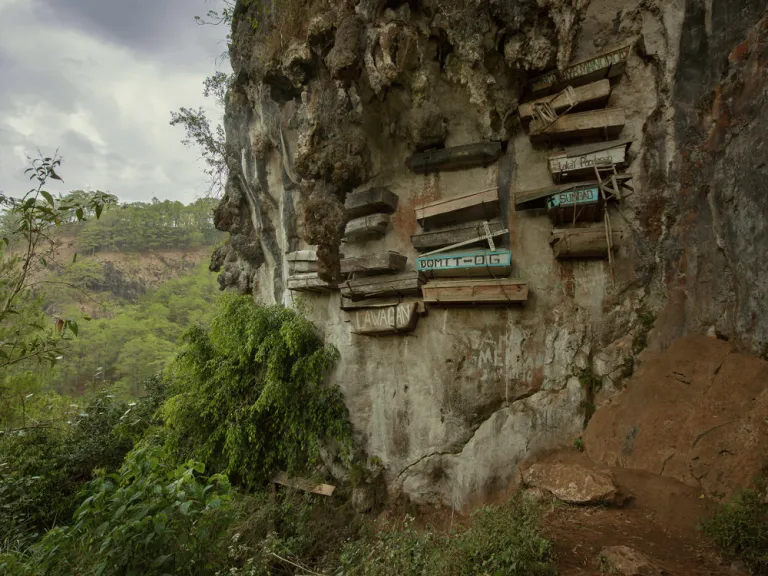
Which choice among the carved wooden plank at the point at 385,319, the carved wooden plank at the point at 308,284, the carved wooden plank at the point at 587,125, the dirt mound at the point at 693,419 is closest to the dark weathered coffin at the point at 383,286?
the carved wooden plank at the point at 385,319

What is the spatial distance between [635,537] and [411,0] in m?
8.48

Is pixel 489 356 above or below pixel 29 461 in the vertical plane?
above

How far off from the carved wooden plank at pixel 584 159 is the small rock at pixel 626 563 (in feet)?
16.2

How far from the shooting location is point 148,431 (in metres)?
9.77

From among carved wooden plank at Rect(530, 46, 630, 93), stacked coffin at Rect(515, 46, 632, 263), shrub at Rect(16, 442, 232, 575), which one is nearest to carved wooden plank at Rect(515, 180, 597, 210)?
stacked coffin at Rect(515, 46, 632, 263)

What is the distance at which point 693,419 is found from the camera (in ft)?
16.3

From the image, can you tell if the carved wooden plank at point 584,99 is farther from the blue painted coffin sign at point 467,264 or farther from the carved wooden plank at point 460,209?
the blue painted coffin sign at point 467,264

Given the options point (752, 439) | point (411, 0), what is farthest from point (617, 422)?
point (411, 0)

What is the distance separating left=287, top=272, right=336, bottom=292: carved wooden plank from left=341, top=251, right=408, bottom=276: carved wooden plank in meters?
0.86

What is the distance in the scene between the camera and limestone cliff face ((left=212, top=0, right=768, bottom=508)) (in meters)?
5.58

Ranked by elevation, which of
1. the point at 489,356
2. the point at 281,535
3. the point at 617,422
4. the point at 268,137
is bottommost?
the point at 281,535

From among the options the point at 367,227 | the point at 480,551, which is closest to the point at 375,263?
the point at 367,227

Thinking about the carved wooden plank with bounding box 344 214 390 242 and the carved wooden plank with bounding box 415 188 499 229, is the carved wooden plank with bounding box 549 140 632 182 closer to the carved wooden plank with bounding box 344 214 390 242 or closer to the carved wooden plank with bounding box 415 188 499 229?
the carved wooden plank with bounding box 415 188 499 229

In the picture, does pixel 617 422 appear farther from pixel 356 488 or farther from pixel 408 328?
pixel 356 488
